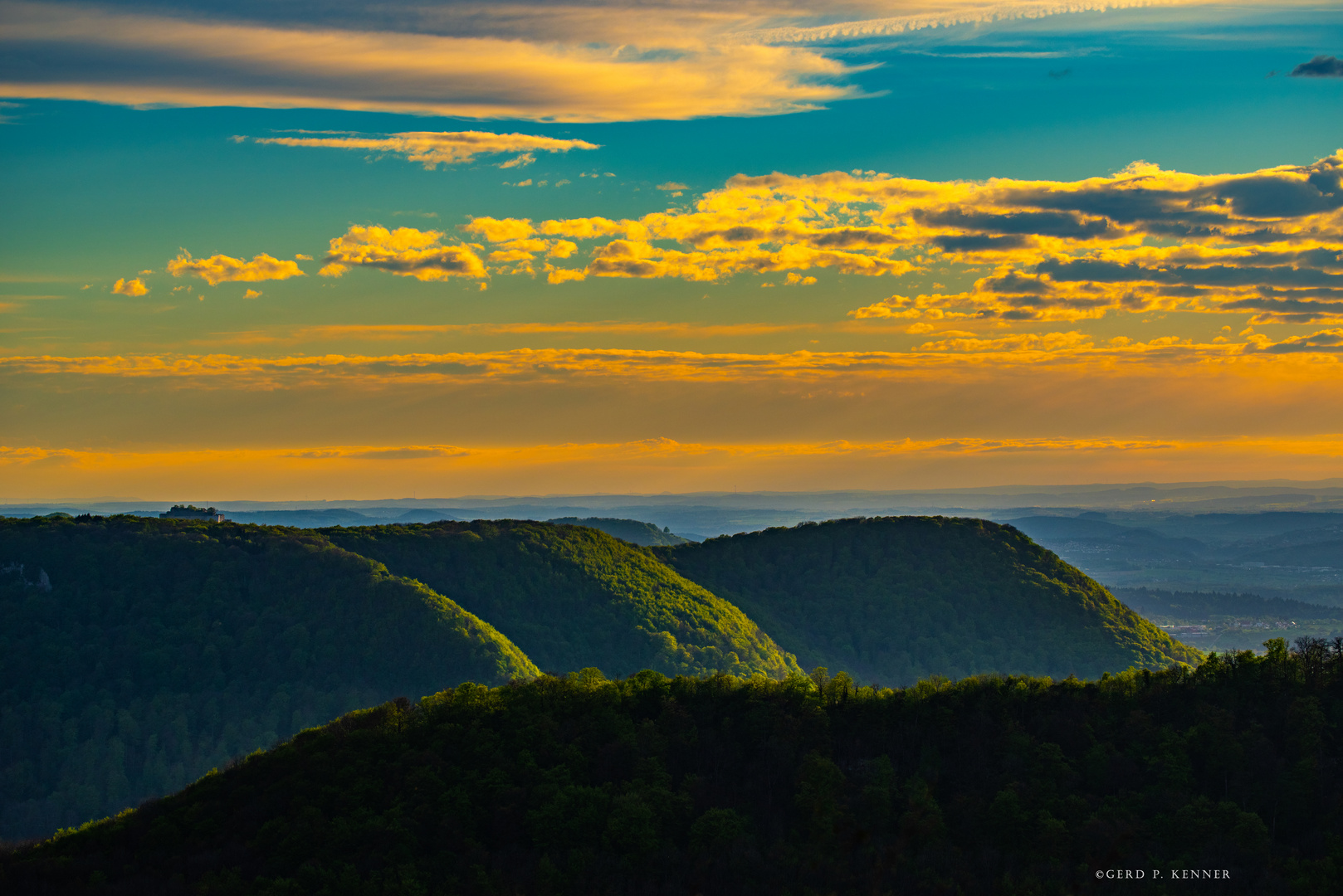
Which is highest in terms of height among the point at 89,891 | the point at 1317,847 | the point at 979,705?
the point at 979,705

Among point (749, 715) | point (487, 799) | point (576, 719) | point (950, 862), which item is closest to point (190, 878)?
point (487, 799)

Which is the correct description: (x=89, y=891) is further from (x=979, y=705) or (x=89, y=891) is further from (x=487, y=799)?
(x=979, y=705)

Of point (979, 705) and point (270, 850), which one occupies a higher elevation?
point (979, 705)

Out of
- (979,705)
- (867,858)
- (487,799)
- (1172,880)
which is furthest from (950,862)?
(487,799)

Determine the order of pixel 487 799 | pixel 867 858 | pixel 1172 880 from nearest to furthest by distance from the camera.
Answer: pixel 1172 880
pixel 867 858
pixel 487 799

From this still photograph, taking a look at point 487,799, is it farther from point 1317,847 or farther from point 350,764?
point 1317,847

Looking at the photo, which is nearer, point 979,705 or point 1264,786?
point 1264,786

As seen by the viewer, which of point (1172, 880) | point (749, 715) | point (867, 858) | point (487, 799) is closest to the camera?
point (1172, 880)
